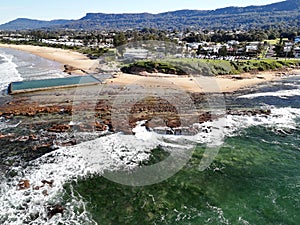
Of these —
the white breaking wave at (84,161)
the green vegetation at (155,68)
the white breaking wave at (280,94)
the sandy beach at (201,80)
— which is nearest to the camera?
the white breaking wave at (84,161)

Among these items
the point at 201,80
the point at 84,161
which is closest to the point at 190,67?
the point at 201,80

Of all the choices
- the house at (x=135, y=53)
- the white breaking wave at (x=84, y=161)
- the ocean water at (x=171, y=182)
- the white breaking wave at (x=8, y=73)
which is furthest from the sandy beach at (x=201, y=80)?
the ocean water at (x=171, y=182)

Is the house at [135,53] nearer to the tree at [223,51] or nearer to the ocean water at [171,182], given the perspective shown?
the tree at [223,51]

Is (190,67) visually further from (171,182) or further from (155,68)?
(171,182)

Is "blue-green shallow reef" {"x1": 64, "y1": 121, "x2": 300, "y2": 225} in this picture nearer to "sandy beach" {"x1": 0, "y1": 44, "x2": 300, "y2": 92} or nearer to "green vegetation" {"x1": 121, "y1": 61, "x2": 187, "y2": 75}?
"sandy beach" {"x1": 0, "y1": 44, "x2": 300, "y2": 92}

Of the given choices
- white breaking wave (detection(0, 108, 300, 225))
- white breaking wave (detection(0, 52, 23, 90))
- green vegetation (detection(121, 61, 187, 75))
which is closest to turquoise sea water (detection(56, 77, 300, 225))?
white breaking wave (detection(0, 108, 300, 225))
